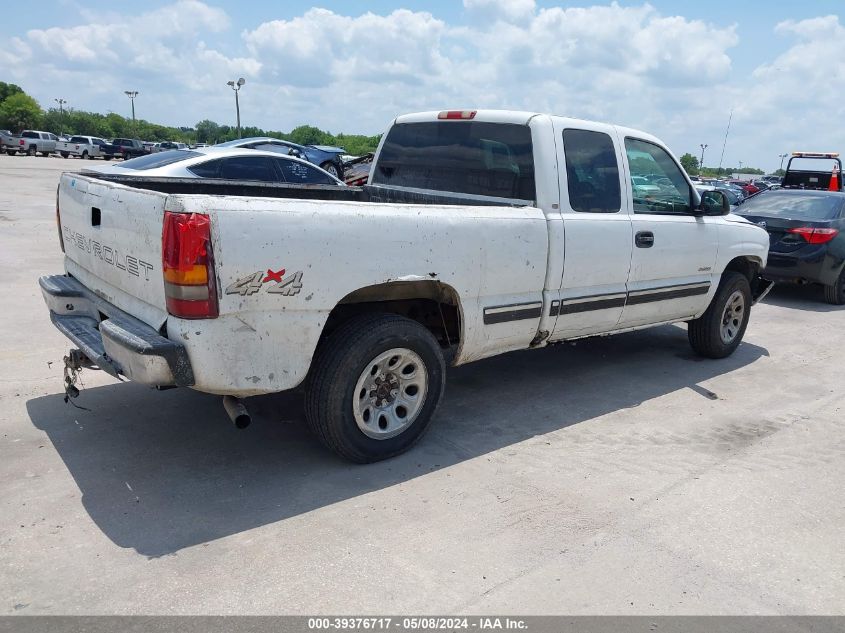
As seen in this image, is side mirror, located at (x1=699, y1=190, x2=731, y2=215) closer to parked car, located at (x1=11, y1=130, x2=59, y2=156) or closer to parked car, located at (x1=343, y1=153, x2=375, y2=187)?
parked car, located at (x1=343, y1=153, x2=375, y2=187)

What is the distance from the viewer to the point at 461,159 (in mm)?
5199

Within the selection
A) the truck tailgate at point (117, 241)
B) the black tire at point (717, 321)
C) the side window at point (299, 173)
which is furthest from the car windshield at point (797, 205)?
the truck tailgate at point (117, 241)

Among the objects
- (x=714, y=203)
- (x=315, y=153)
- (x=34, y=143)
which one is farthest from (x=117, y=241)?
(x=34, y=143)

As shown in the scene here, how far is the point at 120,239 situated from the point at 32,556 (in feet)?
5.25

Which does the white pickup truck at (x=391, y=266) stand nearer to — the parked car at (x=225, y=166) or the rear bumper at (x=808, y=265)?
the rear bumper at (x=808, y=265)

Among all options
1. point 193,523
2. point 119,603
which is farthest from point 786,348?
point 119,603

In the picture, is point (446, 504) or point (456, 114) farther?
point (456, 114)

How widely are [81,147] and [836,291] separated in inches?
1853

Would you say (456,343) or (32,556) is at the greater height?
(456,343)

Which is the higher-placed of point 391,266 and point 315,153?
point 315,153

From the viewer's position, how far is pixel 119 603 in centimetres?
279

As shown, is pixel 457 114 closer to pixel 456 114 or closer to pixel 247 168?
pixel 456 114

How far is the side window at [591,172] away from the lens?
16.1 feet

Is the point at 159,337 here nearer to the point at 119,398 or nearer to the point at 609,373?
the point at 119,398
